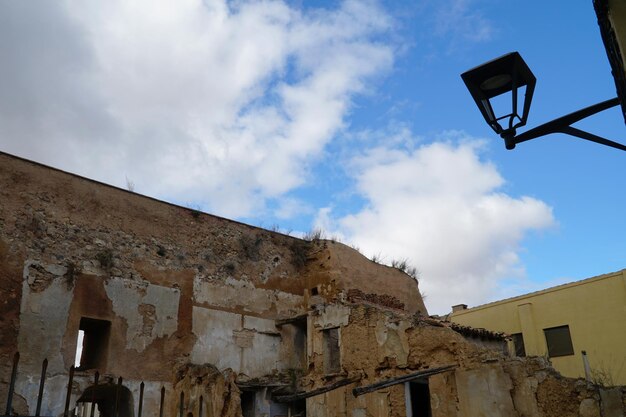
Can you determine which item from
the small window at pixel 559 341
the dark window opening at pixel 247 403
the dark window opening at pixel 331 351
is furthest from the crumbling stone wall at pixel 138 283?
the small window at pixel 559 341

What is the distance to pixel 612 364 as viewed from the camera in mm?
17984

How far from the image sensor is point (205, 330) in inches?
597

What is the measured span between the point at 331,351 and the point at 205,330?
347cm

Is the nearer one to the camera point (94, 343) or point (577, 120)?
point (577, 120)

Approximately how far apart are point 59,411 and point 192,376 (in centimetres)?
304

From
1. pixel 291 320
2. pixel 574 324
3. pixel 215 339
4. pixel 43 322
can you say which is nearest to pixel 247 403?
pixel 215 339

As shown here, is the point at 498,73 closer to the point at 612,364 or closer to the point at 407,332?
the point at 407,332

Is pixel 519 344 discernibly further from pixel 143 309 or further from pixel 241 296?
pixel 143 309

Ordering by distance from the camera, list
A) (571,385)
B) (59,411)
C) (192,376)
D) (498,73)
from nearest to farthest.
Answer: (498,73) → (571,385) → (59,411) → (192,376)

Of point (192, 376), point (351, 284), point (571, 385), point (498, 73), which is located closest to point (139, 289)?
point (192, 376)

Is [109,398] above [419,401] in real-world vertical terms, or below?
above

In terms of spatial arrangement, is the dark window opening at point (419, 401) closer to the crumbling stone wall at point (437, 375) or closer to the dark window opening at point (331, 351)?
the crumbling stone wall at point (437, 375)

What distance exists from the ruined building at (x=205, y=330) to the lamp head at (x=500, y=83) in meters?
8.64

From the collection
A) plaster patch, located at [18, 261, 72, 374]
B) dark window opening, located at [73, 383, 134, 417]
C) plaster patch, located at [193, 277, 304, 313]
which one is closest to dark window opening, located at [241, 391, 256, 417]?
plaster patch, located at [193, 277, 304, 313]
